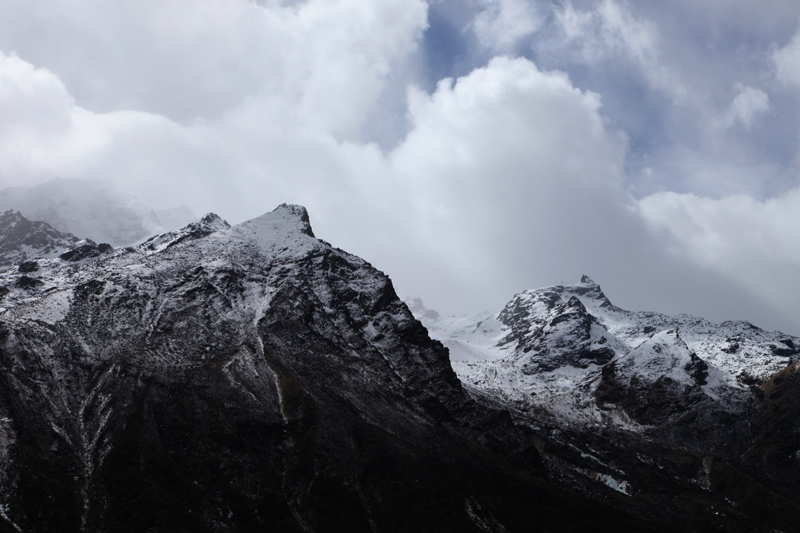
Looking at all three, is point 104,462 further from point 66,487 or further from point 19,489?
point 19,489

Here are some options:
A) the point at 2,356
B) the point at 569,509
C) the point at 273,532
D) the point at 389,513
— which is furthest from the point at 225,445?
the point at 569,509

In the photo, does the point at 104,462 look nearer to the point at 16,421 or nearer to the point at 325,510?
the point at 16,421

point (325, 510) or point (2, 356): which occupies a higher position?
point (2, 356)

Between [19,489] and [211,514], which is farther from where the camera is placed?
[211,514]

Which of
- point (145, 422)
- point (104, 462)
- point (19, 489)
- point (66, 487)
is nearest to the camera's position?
point (19, 489)

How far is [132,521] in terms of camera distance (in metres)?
152

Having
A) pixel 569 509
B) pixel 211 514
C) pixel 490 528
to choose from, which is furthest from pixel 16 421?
pixel 569 509

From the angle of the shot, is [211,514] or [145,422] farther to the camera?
[145,422]

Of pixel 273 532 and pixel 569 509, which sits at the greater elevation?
pixel 569 509

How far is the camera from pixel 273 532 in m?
166

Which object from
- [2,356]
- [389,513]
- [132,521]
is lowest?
[132,521]

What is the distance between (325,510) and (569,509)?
85273 mm

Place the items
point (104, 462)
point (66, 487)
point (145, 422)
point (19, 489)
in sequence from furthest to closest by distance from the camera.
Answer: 1. point (145, 422)
2. point (104, 462)
3. point (66, 487)
4. point (19, 489)

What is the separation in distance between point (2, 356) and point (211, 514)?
99.8 metres
